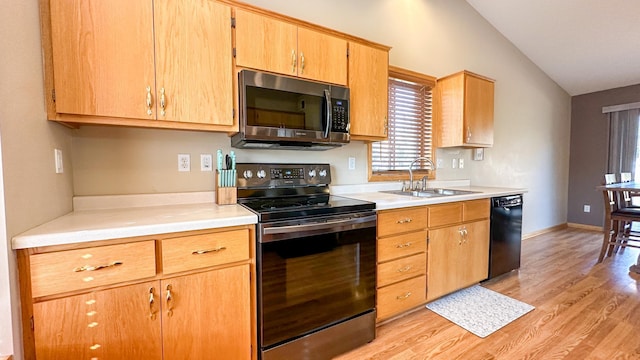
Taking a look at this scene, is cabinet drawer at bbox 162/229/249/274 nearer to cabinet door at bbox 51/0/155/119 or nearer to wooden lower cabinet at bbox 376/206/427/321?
cabinet door at bbox 51/0/155/119

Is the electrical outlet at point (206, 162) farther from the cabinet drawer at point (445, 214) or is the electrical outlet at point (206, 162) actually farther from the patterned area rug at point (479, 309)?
the patterned area rug at point (479, 309)

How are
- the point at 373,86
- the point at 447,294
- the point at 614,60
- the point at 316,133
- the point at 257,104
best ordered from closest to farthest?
the point at 257,104 < the point at 316,133 < the point at 373,86 < the point at 447,294 < the point at 614,60

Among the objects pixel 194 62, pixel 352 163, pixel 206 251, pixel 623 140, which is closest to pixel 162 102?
pixel 194 62

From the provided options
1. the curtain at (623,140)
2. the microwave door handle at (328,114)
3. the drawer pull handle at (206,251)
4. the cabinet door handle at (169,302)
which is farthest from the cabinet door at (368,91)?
the curtain at (623,140)

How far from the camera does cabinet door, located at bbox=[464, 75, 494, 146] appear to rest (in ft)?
9.47

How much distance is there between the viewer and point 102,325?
113 centimetres

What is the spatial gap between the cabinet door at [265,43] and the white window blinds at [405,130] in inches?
48.7

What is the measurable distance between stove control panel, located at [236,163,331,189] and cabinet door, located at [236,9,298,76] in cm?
65

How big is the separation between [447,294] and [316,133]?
1.85 metres

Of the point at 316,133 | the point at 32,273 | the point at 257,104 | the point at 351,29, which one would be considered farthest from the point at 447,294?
the point at 32,273

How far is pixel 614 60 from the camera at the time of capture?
383cm

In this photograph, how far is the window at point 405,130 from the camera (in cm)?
275

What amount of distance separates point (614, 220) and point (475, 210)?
2.34m

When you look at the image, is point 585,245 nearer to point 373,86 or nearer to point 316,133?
point 373,86
